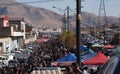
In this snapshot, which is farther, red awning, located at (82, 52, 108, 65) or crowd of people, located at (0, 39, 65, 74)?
crowd of people, located at (0, 39, 65, 74)

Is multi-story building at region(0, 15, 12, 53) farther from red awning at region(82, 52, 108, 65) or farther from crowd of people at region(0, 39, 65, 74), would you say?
red awning at region(82, 52, 108, 65)

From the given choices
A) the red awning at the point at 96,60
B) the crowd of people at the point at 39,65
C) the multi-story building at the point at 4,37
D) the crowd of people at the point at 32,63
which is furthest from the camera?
the multi-story building at the point at 4,37

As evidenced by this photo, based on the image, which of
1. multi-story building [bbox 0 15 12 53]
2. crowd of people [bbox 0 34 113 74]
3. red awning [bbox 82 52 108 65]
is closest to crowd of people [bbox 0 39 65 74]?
crowd of people [bbox 0 34 113 74]

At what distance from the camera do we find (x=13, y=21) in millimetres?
113125

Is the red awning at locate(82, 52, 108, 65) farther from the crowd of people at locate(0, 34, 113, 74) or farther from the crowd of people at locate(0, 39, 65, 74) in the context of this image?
the crowd of people at locate(0, 39, 65, 74)

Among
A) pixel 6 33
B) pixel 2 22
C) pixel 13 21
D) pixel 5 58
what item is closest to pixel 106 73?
pixel 5 58

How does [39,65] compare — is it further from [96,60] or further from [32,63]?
[96,60]

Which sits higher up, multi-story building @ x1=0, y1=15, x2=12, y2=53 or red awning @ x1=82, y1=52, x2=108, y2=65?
red awning @ x1=82, y1=52, x2=108, y2=65

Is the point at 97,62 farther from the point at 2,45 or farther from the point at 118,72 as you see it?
the point at 2,45

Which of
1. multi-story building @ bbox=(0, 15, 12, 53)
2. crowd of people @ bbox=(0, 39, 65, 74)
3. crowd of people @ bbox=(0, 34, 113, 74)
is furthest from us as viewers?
multi-story building @ bbox=(0, 15, 12, 53)

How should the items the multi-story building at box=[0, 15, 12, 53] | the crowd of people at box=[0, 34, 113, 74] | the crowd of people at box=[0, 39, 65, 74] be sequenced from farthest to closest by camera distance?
the multi-story building at box=[0, 15, 12, 53]
the crowd of people at box=[0, 39, 65, 74]
the crowd of people at box=[0, 34, 113, 74]

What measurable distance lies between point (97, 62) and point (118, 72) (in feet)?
55.6

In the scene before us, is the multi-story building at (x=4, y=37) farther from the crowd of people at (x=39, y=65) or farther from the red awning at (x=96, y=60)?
the red awning at (x=96, y=60)

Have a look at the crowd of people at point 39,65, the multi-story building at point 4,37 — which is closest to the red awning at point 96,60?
the crowd of people at point 39,65
